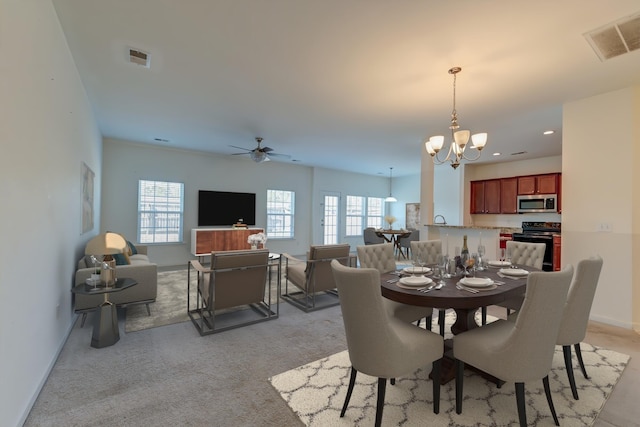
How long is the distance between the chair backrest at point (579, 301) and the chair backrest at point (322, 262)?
2.41m

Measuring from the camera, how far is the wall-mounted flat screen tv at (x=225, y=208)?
7023 millimetres

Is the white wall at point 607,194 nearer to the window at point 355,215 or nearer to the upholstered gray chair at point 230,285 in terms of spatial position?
the upholstered gray chair at point 230,285

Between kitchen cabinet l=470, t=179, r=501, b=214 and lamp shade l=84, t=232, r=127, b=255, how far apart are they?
792cm

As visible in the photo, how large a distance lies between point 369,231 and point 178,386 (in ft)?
22.1

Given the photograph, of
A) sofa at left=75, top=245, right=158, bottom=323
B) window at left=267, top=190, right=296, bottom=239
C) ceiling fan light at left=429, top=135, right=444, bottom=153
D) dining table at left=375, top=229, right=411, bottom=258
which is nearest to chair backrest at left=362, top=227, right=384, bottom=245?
dining table at left=375, top=229, right=411, bottom=258

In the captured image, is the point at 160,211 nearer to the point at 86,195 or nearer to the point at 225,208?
the point at 225,208

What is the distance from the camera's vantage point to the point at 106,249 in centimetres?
272

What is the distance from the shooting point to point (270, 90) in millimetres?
3438

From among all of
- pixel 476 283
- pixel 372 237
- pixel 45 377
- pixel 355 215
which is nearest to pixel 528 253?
pixel 476 283

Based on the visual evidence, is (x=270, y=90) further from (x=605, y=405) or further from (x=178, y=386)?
(x=605, y=405)

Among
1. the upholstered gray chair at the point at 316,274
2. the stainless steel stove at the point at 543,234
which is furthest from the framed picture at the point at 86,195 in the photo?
the stainless steel stove at the point at 543,234

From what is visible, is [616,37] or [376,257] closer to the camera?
[616,37]

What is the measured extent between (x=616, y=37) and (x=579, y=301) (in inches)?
83.5

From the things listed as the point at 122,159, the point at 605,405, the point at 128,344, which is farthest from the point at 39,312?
the point at 122,159
